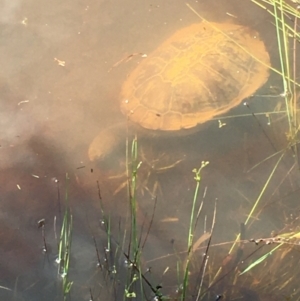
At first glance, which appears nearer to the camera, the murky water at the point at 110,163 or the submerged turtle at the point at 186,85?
the murky water at the point at 110,163

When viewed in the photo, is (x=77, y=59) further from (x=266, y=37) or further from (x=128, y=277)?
(x=128, y=277)

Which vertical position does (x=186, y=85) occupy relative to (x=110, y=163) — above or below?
above

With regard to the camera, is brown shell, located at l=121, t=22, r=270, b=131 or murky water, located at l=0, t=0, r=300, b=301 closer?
murky water, located at l=0, t=0, r=300, b=301

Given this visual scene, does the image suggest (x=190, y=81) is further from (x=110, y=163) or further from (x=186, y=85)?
(x=110, y=163)

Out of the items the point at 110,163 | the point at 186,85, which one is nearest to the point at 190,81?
the point at 186,85
